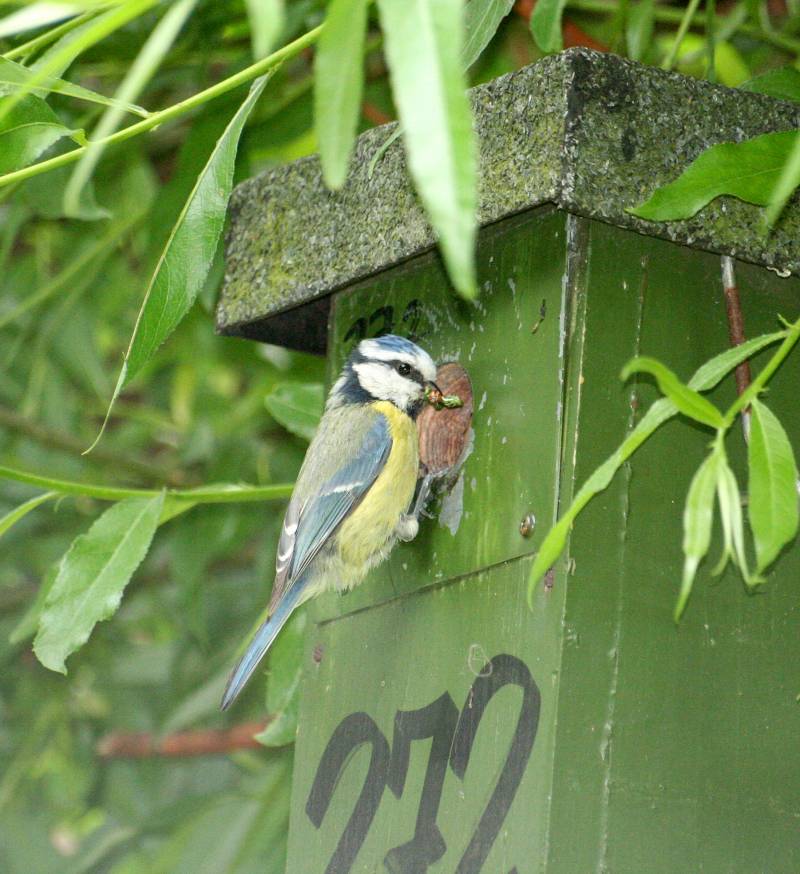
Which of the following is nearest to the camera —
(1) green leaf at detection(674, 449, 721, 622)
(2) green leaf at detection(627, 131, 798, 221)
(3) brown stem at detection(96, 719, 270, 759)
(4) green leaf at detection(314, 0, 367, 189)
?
(4) green leaf at detection(314, 0, 367, 189)

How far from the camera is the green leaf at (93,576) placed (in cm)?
212

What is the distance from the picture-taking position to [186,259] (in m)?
1.91

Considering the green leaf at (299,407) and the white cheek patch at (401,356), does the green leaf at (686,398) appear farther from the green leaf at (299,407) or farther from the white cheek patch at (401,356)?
the green leaf at (299,407)

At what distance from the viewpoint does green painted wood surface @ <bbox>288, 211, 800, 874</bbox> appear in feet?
6.12

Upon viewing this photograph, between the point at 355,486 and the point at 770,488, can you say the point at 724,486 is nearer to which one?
the point at 770,488

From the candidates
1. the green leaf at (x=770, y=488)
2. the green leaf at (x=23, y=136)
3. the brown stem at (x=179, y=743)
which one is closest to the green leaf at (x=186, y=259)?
the green leaf at (x=23, y=136)

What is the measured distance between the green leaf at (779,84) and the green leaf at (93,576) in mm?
1011

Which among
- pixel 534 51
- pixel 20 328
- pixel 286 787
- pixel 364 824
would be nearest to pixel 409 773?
pixel 364 824

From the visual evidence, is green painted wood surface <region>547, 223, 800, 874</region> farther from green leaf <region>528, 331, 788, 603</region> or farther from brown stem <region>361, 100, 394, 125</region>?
brown stem <region>361, 100, 394, 125</region>

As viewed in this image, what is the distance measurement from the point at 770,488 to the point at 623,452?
15 centimetres

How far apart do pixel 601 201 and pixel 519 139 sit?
0.15 meters

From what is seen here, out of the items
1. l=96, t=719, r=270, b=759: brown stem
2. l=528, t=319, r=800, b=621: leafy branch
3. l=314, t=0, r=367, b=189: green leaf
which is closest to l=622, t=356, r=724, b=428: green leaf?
l=528, t=319, r=800, b=621: leafy branch

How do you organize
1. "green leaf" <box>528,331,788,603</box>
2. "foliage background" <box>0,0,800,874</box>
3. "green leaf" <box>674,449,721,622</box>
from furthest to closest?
"foliage background" <box>0,0,800,874</box> → "green leaf" <box>528,331,788,603</box> → "green leaf" <box>674,449,721,622</box>

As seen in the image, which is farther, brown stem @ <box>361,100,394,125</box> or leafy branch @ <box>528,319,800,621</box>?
brown stem @ <box>361,100,394,125</box>
